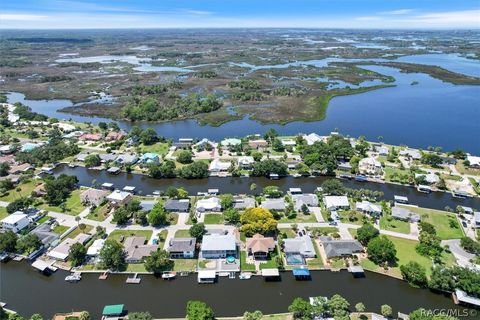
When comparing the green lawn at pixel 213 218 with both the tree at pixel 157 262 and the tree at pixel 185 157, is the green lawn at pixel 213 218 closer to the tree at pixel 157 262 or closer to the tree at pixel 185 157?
the tree at pixel 157 262

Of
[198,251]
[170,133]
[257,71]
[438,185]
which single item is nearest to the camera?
[198,251]

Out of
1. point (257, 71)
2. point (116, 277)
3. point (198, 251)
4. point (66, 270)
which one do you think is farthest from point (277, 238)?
point (257, 71)

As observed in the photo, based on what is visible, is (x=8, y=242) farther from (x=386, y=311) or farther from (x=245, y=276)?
(x=386, y=311)

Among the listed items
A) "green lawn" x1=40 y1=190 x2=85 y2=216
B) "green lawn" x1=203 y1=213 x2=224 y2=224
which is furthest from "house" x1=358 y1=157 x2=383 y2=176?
"green lawn" x1=40 y1=190 x2=85 y2=216

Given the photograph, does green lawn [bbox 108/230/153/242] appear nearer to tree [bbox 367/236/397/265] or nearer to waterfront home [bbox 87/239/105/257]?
waterfront home [bbox 87/239/105/257]

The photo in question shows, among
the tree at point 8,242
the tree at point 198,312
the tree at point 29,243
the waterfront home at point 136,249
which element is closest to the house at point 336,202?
the tree at point 198,312

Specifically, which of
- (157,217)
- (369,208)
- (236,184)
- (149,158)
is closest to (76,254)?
(157,217)

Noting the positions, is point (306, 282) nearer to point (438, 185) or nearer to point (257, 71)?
point (438, 185)

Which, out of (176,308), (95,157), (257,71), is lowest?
(176,308)
